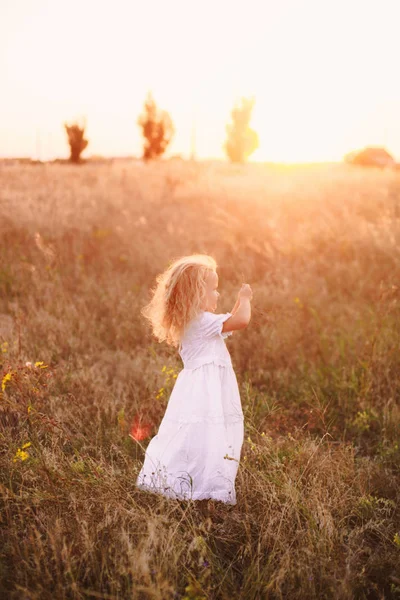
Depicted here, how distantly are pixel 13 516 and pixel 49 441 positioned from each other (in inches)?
29.9

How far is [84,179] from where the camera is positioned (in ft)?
43.3

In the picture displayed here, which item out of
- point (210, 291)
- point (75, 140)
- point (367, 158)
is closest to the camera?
point (210, 291)

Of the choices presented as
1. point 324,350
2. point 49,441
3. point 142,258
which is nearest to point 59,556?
point 49,441

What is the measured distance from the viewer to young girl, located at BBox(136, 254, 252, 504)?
2516 mm

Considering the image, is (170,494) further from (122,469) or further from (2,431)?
(2,431)

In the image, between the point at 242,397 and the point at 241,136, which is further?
the point at 241,136

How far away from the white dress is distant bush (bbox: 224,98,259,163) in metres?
31.4

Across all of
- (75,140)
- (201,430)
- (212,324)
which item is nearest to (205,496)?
(201,430)

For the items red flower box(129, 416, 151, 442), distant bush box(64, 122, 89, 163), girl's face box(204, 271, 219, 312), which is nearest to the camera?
girl's face box(204, 271, 219, 312)

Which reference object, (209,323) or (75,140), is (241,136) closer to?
(75,140)

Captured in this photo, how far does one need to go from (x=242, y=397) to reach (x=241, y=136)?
31419mm

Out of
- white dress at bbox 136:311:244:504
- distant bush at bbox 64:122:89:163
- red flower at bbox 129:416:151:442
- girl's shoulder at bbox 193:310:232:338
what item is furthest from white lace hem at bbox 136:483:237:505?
distant bush at bbox 64:122:89:163

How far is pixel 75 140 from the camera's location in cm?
2255

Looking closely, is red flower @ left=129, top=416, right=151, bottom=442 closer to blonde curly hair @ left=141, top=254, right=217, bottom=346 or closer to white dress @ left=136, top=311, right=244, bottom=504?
white dress @ left=136, top=311, right=244, bottom=504
